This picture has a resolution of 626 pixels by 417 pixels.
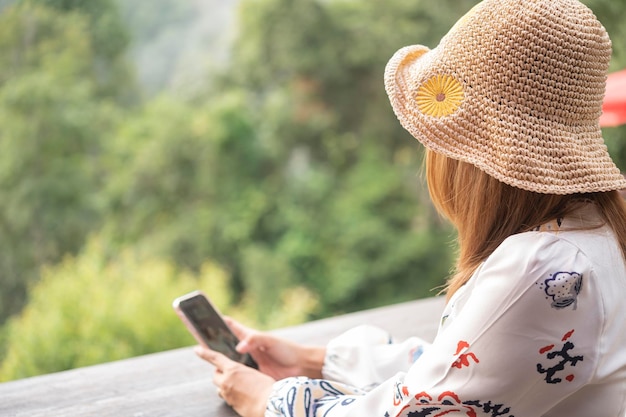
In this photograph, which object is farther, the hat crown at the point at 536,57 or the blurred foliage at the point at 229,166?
the blurred foliage at the point at 229,166

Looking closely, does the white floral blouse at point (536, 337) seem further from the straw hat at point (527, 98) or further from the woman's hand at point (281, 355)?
the woman's hand at point (281, 355)

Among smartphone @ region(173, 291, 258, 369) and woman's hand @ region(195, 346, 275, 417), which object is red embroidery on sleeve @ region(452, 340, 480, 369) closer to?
woman's hand @ region(195, 346, 275, 417)

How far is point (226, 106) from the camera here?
6.35 meters

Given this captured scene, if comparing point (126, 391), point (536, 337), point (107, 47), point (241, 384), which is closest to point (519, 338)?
point (536, 337)

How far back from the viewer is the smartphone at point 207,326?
4.44ft

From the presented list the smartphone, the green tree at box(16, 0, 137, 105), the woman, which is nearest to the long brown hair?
the woman

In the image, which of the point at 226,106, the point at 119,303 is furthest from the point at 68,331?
the point at 226,106

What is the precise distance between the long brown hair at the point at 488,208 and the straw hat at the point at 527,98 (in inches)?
1.6

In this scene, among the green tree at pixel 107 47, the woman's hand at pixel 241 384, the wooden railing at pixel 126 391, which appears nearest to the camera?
the woman's hand at pixel 241 384

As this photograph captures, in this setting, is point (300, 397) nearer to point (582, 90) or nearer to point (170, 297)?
point (582, 90)

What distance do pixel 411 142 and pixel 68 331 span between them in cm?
371

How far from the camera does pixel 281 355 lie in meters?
1.38

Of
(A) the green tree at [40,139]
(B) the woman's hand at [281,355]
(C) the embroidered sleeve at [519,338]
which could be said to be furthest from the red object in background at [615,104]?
(A) the green tree at [40,139]

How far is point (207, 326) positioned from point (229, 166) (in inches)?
197
